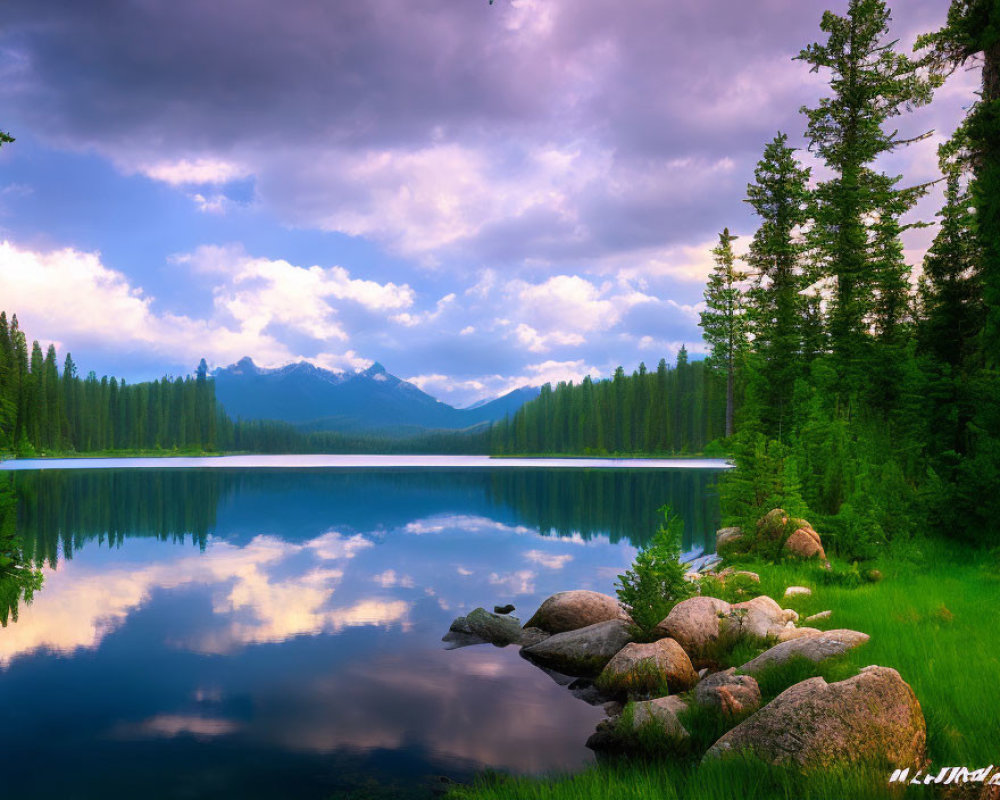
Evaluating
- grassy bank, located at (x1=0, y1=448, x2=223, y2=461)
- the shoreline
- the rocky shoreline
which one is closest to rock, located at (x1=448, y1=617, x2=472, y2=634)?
the rocky shoreline

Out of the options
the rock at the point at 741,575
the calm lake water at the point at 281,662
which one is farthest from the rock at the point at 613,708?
the rock at the point at 741,575

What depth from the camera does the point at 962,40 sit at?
55.4 feet

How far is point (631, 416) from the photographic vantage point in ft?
446

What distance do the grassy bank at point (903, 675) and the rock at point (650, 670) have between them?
1.73 meters

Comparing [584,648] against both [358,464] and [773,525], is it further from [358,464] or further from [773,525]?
[358,464]

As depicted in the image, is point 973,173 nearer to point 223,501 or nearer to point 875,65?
point 875,65

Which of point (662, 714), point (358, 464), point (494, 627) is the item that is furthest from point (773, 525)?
point (358, 464)

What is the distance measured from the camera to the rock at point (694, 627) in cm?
1160

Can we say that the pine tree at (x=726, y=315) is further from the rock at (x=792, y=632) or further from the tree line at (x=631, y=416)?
the tree line at (x=631, y=416)

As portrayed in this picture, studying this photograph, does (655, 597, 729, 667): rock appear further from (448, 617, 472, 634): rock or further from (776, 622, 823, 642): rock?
(448, 617, 472, 634): rock

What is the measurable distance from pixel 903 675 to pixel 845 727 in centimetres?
291

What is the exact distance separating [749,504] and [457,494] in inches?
1309

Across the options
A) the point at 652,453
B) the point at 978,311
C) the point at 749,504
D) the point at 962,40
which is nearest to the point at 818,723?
the point at 749,504

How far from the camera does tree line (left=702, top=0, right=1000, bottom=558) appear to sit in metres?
15.0
